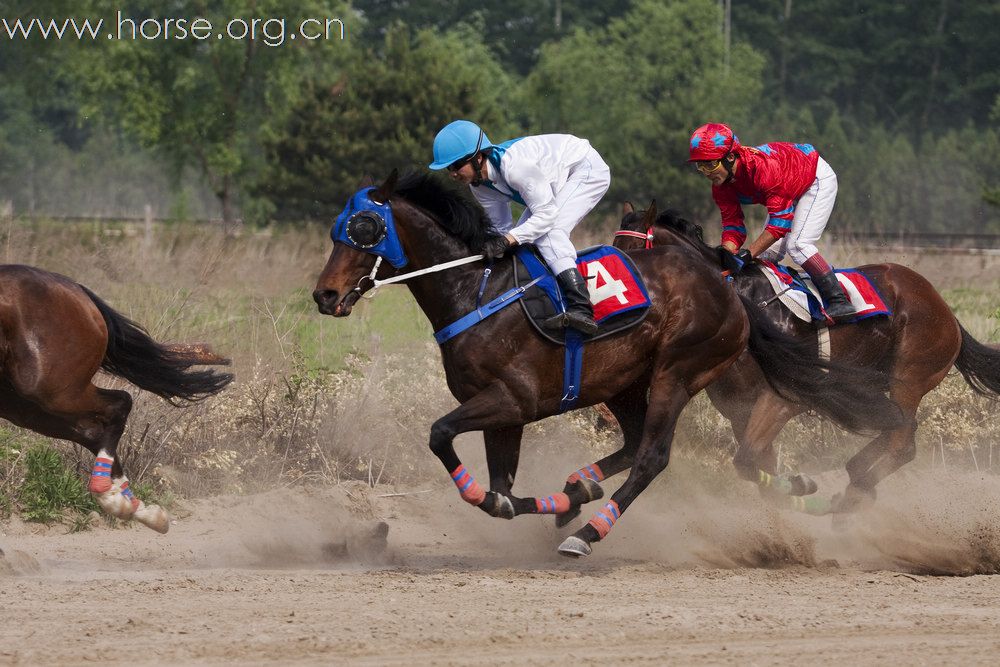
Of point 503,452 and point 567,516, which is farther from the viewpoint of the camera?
point 567,516

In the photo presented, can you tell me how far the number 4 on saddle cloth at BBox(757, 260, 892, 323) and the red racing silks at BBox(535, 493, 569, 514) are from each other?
1.84 metres

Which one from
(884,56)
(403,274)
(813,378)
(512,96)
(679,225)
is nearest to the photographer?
(403,274)

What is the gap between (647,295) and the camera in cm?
686

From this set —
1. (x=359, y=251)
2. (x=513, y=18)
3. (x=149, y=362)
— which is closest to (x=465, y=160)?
(x=359, y=251)

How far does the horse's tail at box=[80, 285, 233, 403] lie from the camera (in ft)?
23.6

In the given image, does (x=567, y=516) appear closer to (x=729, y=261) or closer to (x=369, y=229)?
(x=729, y=261)

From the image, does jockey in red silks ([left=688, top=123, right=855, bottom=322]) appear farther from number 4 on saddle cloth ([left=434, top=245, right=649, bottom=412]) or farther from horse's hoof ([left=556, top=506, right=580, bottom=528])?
horse's hoof ([left=556, top=506, right=580, bottom=528])

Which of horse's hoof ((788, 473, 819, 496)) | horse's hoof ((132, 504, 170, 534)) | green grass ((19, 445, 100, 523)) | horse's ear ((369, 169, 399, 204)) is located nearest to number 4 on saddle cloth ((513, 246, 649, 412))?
horse's ear ((369, 169, 399, 204))

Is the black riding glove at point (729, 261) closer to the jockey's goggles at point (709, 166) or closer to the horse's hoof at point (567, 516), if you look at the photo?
the jockey's goggles at point (709, 166)

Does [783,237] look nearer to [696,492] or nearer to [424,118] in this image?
[696,492]

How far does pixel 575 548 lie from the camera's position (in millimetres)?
6609

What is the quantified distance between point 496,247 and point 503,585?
1.67 m

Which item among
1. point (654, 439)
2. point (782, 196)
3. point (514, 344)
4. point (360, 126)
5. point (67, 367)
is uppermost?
point (360, 126)

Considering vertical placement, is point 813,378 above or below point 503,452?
above
